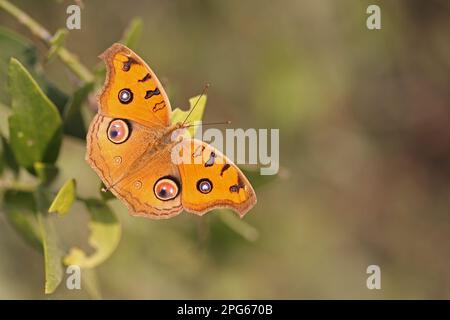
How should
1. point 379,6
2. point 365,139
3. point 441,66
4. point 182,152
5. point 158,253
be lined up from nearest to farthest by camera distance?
point 182,152 < point 158,253 < point 379,6 < point 441,66 < point 365,139

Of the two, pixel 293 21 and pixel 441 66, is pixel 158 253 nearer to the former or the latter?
pixel 293 21

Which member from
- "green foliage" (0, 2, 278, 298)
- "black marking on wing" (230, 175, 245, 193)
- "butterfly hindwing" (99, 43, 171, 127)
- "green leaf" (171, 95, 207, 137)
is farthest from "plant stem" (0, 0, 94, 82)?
"black marking on wing" (230, 175, 245, 193)

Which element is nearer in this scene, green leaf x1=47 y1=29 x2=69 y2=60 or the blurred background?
green leaf x1=47 y1=29 x2=69 y2=60

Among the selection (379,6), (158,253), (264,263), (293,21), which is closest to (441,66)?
(379,6)

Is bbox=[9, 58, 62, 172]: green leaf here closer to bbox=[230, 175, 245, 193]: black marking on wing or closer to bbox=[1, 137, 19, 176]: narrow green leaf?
bbox=[1, 137, 19, 176]: narrow green leaf

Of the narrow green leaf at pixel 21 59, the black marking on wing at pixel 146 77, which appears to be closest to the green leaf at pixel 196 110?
the black marking on wing at pixel 146 77

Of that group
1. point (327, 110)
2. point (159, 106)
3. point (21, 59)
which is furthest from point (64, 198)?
point (327, 110)

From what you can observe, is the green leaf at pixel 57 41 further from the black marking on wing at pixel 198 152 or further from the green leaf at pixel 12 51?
the black marking on wing at pixel 198 152
